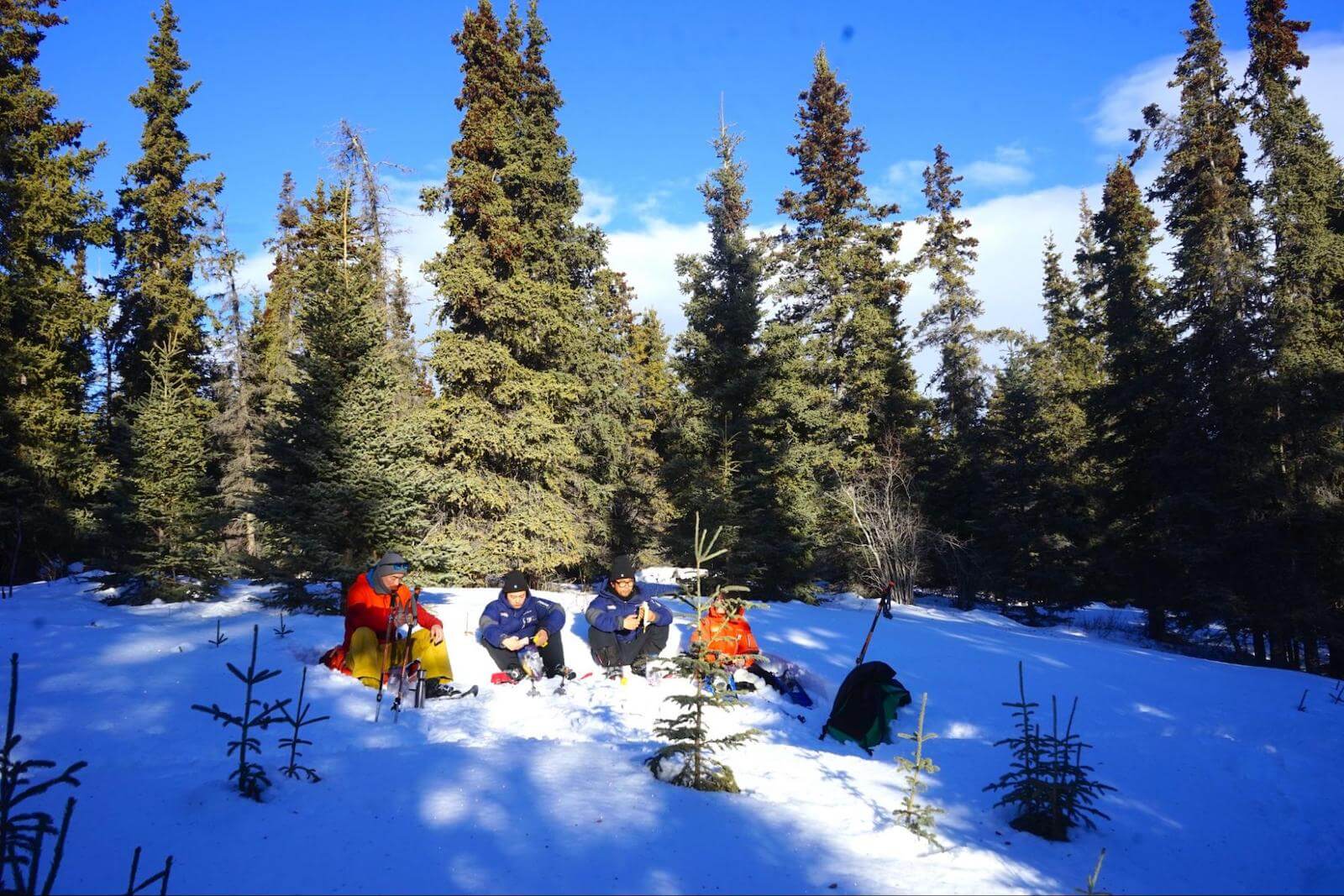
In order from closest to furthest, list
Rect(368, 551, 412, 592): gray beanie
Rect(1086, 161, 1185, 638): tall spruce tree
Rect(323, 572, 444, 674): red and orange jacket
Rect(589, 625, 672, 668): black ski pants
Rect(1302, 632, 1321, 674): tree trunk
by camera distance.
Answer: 1. Rect(323, 572, 444, 674): red and orange jacket
2. Rect(368, 551, 412, 592): gray beanie
3. Rect(589, 625, 672, 668): black ski pants
4. Rect(1302, 632, 1321, 674): tree trunk
5. Rect(1086, 161, 1185, 638): tall spruce tree

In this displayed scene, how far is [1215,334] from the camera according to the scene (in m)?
15.9

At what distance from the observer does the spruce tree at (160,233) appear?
815 inches

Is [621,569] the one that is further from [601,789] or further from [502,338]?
[502,338]

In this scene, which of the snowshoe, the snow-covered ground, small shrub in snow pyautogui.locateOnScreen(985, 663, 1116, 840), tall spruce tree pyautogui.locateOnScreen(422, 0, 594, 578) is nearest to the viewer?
the snow-covered ground

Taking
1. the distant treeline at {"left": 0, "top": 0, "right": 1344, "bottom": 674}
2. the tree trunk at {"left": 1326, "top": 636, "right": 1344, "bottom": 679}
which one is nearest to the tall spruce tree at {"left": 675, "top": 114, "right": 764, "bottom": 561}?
the distant treeline at {"left": 0, "top": 0, "right": 1344, "bottom": 674}

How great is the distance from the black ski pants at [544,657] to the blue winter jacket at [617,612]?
60 centimetres

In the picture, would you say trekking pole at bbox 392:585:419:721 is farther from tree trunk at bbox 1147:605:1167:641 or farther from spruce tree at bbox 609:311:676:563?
tree trunk at bbox 1147:605:1167:641

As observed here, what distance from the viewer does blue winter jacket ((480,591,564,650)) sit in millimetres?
7828

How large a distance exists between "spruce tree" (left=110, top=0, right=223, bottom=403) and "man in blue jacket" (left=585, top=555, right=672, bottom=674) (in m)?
18.5

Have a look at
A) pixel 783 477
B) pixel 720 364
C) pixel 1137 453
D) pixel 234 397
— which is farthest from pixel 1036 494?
pixel 234 397

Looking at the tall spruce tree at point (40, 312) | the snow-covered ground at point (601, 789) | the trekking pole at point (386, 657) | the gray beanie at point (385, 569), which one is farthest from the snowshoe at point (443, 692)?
the tall spruce tree at point (40, 312)

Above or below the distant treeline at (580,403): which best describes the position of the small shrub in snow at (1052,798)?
below

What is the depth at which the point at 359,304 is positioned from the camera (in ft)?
35.8

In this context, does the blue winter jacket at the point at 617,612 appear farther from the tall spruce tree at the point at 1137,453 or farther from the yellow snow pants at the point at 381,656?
the tall spruce tree at the point at 1137,453
